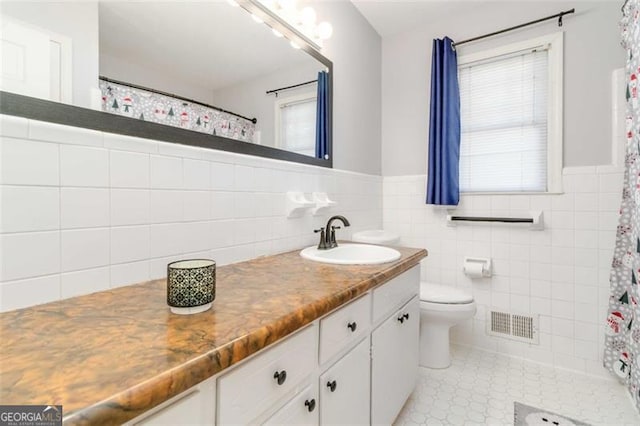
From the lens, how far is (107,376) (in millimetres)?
438

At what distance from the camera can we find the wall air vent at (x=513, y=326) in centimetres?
204

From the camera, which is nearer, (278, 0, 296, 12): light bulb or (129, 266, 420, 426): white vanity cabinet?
(129, 266, 420, 426): white vanity cabinet

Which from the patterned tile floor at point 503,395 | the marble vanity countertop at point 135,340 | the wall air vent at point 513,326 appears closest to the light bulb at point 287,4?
the marble vanity countertop at point 135,340

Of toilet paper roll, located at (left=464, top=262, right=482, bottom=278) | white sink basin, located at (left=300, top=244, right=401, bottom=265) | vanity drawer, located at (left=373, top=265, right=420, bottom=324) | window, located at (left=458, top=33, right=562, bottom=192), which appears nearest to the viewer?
vanity drawer, located at (left=373, top=265, right=420, bottom=324)

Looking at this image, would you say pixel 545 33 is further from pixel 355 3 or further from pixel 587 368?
pixel 587 368

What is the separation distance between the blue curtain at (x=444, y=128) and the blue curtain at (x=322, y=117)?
91 cm

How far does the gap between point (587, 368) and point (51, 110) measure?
2880 millimetres

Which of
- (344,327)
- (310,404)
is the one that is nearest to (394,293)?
(344,327)

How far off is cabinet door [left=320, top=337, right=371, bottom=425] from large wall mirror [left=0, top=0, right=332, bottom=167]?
90 cm

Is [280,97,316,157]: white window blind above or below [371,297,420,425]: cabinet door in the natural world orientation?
above

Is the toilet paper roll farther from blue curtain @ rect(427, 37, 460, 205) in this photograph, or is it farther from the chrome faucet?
the chrome faucet

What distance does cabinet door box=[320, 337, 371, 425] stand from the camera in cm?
88

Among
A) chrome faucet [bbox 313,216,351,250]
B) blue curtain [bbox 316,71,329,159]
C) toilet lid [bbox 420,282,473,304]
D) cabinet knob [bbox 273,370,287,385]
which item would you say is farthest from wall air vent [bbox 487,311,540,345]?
cabinet knob [bbox 273,370,287,385]

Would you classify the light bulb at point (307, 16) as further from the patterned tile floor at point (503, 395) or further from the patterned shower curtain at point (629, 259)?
the patterned tile floor at point (503, 395)
